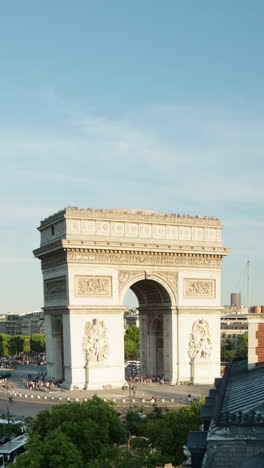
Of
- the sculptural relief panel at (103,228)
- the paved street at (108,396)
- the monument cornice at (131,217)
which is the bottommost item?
the paved street at (108,396)

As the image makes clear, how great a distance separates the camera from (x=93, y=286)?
4497 cm

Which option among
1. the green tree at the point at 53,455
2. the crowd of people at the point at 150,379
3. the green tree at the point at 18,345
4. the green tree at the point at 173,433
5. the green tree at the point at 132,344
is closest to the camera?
the green tree at the point at 53,455

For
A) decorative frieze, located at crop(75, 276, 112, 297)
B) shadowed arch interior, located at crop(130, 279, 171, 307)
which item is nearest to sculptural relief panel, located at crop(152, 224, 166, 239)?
shadowed arch interior, located at crop(130, 279, 171, 307)

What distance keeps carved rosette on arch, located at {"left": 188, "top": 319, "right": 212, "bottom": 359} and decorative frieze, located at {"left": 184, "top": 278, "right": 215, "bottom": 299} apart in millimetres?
2144

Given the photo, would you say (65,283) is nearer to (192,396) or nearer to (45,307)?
(45,307)

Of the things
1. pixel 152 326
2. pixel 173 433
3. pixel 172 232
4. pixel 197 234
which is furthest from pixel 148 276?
pixel 173 433

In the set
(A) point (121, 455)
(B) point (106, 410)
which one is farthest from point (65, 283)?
(A) point (121, 455)

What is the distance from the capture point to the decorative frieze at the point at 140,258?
1750 inches

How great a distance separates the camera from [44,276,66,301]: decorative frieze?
45531 mm

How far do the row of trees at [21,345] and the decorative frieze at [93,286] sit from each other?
62.8 metres

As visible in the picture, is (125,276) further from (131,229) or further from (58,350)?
(58,350)

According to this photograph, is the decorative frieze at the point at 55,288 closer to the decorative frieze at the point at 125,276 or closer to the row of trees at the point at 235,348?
the decorative frieze at the point at 125,276

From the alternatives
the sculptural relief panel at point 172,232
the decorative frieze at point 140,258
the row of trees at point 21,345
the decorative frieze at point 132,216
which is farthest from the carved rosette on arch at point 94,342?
the row of trees at point 21,345

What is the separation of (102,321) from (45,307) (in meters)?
6.68
